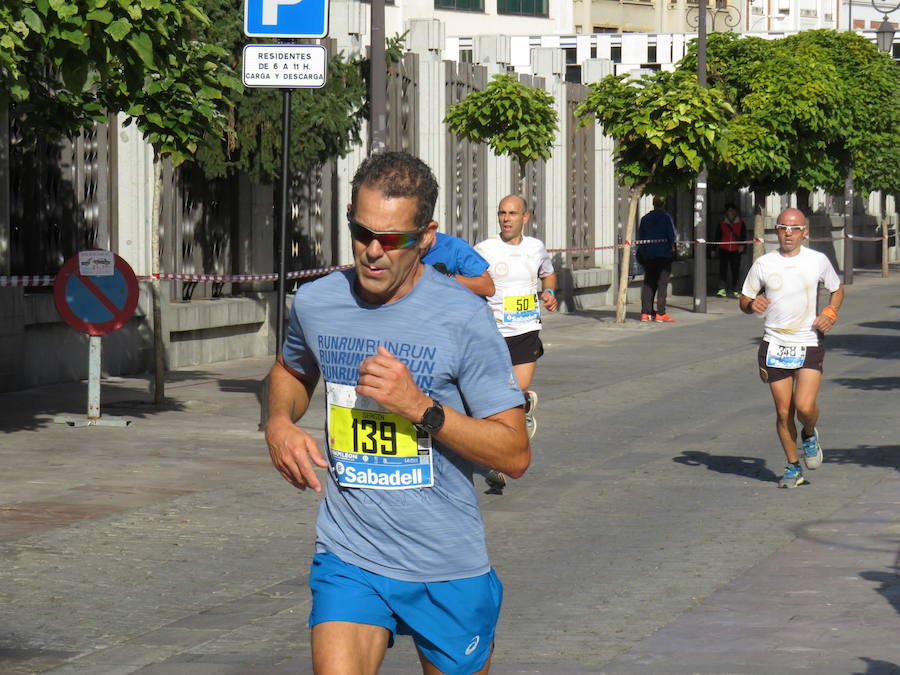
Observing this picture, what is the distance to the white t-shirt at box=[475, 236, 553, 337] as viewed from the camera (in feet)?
38.2

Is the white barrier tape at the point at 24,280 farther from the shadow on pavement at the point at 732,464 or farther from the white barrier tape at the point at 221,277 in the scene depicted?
the shadow on pavement at the point at 732,464

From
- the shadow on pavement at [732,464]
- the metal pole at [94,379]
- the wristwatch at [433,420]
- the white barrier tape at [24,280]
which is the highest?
the white barrier tape at [24,280]

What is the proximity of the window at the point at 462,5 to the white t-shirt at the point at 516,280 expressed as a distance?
124 ft

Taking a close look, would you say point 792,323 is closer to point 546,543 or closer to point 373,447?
point 546,543

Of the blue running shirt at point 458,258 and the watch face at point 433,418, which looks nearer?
the watch face at point 433,418

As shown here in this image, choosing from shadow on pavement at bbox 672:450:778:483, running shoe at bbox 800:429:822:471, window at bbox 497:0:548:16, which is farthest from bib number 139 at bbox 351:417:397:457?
window at bbox 497:0:548:16

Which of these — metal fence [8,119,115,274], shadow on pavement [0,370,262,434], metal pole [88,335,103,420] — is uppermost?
metal fence [8,119,115,274]

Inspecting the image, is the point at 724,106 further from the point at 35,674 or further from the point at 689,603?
the point at 35,674

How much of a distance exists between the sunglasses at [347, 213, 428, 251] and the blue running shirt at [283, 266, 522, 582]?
0.16 m

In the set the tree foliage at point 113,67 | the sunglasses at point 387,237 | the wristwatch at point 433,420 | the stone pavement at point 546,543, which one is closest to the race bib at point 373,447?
the wristwatch at point 433,420

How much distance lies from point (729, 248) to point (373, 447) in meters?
30.0

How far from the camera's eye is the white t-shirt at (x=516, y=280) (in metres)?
11.6

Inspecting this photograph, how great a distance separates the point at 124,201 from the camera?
1788 centimetres

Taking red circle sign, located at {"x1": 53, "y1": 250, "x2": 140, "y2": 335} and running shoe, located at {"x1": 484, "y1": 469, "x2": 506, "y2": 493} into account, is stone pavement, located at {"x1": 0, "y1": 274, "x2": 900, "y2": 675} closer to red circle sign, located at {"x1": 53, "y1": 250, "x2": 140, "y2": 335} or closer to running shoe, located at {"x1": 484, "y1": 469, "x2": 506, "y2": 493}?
running shoe, located at {"x1": 484, "y1": 469, "x2": 506, "y2": 493}
